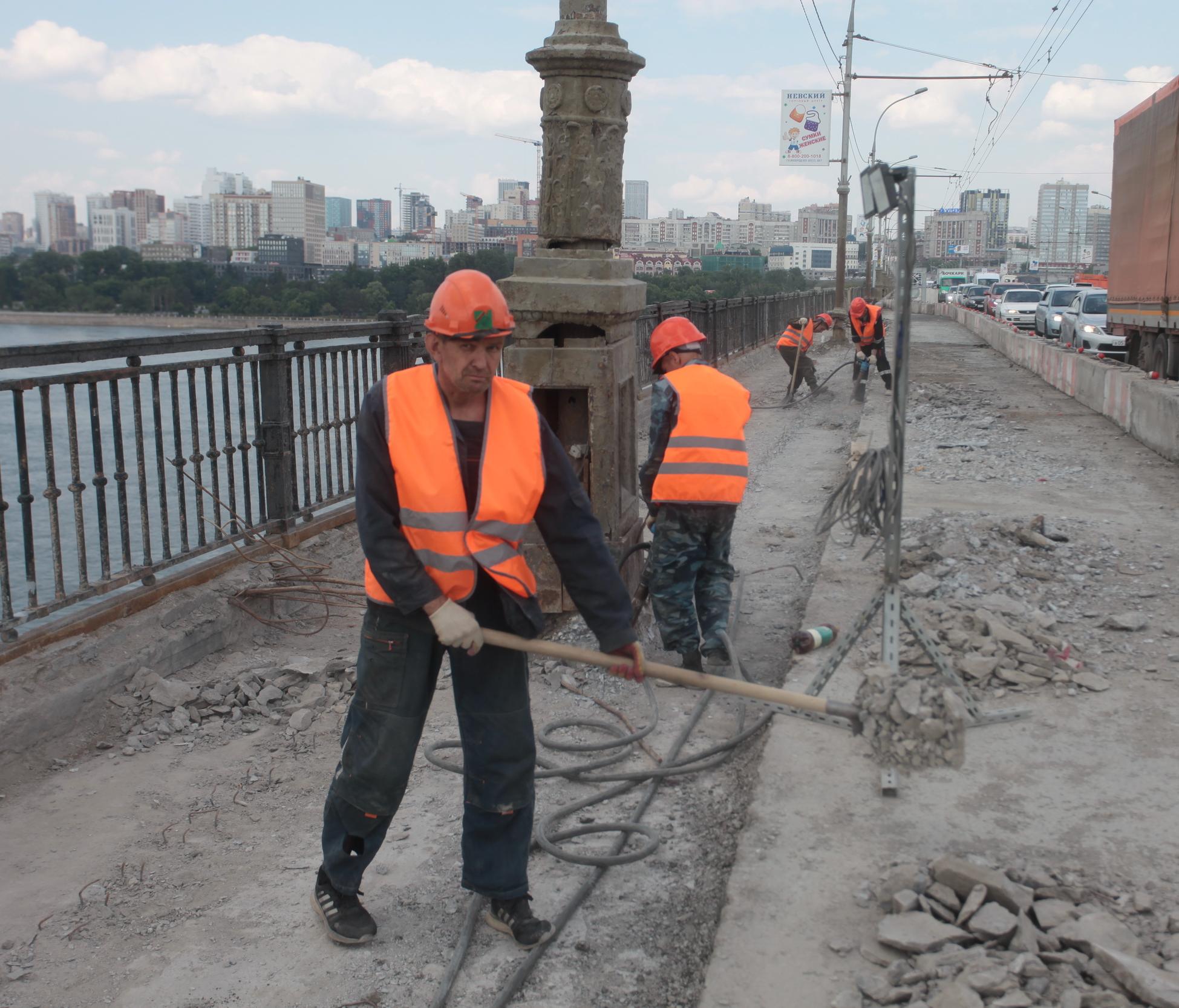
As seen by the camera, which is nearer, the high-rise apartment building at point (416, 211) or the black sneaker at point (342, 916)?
the black sneaker at point (342, 916)

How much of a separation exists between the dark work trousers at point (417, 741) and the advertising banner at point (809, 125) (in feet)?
101

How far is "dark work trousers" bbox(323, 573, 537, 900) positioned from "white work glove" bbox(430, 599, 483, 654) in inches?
6.9

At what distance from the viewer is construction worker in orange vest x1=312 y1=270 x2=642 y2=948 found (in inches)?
118

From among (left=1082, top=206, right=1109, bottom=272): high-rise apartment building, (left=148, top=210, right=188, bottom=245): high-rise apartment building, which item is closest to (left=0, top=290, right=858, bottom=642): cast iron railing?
(left=148, top=210, right=188, bottom=245): high-rise apartment building

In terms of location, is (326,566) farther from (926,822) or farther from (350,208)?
(350,208)

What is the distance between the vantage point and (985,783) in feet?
12.8

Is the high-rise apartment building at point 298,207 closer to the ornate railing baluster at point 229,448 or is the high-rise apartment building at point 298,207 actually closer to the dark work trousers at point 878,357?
the dark work trousers at point 878,357

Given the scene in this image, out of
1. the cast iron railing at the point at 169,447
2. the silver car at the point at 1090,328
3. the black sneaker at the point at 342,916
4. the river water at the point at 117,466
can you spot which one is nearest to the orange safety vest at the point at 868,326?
the silver car at the point at 1090,328

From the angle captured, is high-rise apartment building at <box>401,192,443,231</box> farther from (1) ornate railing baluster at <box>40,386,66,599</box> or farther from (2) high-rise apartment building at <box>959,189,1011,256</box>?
(1) ornate railing baluster at <box>40,386,66,599</box>

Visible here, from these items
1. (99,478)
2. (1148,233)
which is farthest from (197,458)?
(1148,233)

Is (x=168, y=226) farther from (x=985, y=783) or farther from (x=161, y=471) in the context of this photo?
(x=985, y=783)

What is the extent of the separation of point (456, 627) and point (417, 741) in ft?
1.30

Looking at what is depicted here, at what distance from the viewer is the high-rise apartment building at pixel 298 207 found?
118812 mm

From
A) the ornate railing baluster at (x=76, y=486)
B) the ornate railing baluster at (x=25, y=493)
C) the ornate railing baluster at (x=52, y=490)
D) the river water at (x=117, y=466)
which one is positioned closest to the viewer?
the ornate railing baluster at (x=25, y=493)
